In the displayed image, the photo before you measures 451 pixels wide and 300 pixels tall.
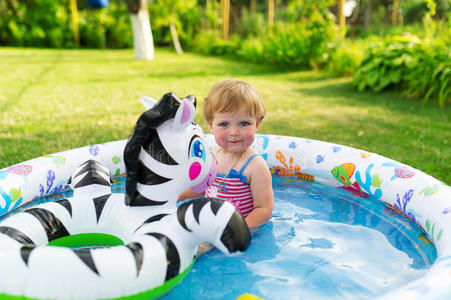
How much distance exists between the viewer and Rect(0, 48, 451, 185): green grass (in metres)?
4.04

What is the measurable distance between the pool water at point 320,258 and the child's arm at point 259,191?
0.44 ft

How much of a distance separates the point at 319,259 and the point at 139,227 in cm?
93

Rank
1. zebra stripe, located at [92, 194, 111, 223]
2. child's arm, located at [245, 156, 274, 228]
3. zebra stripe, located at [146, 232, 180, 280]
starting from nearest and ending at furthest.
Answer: zebra stripe, located at [146, 232, 180, 280] → zebra stripe, located at [92, 194, 111, 223] → child's arm, located at [245, 156, 274, 228]

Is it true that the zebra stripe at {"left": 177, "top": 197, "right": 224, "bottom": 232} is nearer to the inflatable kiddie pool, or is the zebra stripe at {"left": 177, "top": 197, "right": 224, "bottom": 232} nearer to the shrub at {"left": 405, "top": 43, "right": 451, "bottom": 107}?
the inflatable kiddie pool

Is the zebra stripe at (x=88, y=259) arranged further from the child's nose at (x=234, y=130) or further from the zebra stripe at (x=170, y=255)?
the child's nose at (x=234, y=130)

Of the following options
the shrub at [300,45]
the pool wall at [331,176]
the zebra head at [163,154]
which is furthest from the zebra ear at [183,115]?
the shrub at [300,45]

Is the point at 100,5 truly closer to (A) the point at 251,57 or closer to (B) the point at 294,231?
(A) the point at 251,57

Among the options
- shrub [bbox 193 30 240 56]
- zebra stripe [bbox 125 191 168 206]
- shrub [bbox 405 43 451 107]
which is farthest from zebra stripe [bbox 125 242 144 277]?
shrub [bbox 193 30 240 56]

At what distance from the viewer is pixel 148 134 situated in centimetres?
177

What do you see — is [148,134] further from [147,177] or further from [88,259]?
[88,259]

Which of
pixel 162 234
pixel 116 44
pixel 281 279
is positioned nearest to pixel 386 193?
pixel 281 279

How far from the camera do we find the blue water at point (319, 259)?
73.4 inches

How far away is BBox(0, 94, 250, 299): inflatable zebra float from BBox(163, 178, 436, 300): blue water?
27cm

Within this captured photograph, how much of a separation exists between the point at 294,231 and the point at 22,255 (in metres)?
1.46
